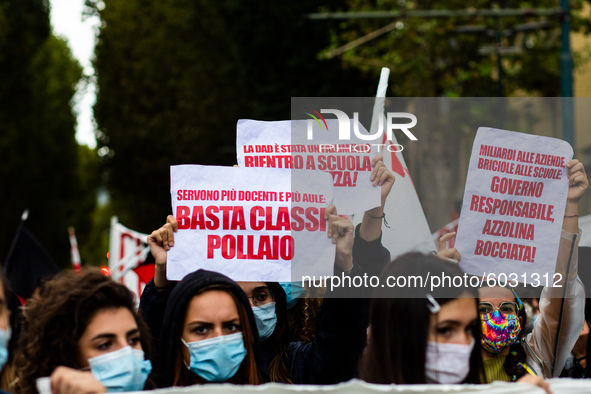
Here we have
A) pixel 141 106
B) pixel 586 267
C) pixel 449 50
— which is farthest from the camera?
pixel 141 106

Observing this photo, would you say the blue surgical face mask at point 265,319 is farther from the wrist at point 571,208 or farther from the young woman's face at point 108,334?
the wrist at point 571,208

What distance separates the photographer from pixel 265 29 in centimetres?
2016

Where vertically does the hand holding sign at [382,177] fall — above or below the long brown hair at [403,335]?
above

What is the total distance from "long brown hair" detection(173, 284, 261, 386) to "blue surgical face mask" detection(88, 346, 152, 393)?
0.44 m

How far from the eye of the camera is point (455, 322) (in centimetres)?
287

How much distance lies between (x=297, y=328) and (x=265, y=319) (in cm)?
44

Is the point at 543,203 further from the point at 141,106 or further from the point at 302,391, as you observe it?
the point at 141,106

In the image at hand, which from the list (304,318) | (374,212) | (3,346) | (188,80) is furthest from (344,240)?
(188,80)

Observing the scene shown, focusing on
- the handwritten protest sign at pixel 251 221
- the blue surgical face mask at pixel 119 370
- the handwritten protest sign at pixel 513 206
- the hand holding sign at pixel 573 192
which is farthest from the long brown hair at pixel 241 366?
the hand holding sign at pixel 573 192

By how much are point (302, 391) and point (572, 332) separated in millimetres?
1703

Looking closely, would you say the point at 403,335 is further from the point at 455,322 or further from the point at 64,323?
the point at 64,323

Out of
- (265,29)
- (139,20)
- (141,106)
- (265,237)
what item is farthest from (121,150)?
(265,237)

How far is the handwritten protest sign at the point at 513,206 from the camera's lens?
11.7 feet

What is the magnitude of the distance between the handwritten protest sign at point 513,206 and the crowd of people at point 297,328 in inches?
3.4
